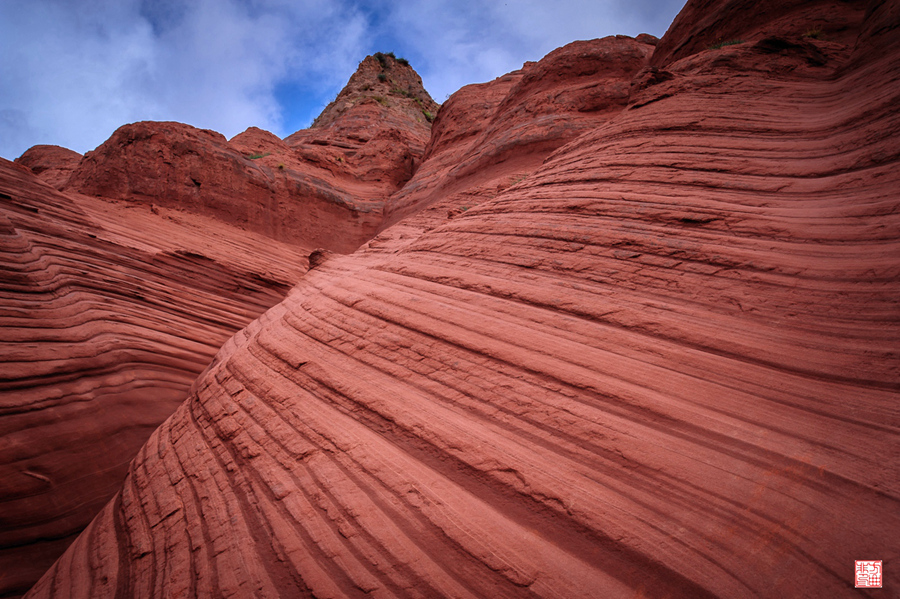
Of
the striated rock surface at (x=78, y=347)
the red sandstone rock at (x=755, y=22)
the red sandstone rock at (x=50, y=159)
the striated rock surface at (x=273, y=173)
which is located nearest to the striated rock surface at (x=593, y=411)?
the striated rock surface at (x=78, y=347)

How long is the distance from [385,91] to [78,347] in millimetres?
22615

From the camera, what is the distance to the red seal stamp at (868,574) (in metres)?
1.12

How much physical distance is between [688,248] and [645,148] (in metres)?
1.77

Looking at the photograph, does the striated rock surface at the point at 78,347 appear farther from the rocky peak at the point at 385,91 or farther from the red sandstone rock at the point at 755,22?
the rocky peak at the point at 385,91

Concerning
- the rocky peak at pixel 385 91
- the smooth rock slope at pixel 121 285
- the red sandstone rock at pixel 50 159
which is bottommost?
the smooth rock slope at pixel 121 285

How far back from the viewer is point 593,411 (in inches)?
71.7

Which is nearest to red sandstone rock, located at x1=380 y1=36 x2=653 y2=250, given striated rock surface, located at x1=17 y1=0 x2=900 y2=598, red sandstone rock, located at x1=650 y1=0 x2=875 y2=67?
red sandstone rock, located at x1=650 y1=0 x2=875 y2=67

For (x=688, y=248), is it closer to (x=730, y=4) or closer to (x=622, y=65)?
(x=730, y=4)

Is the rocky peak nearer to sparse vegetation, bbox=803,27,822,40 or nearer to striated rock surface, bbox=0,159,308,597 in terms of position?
striated rock surface, bbox=0,159,308,597

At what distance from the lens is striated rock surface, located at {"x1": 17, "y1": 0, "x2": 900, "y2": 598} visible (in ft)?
4.56

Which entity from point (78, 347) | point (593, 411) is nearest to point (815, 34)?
point (593, 411)

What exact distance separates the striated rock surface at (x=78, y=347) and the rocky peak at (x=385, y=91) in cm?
1567

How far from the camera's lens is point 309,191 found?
11047 mm

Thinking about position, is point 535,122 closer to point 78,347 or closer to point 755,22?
point 755,22
